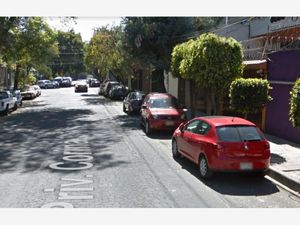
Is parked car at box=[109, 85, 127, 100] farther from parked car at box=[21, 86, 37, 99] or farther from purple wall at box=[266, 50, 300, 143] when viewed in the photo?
purple wall at box=[266, 50, 300, 143]

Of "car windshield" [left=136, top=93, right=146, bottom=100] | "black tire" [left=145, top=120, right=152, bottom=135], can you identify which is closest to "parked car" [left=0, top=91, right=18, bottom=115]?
"car windshield" [left=136, top=93, right=146, bottom=100]

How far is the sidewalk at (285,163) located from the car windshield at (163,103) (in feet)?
15.4

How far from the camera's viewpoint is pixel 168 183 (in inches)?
370

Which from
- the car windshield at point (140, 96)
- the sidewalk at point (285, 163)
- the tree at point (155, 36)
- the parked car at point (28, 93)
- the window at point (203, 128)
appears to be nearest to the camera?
the sidewalk at point (285, 163)

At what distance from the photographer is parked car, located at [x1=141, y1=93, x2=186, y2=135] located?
1675 centimetres

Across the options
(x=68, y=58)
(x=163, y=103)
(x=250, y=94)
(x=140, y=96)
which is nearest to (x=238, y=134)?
(x=250, y=94)

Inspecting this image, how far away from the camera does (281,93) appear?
1551cm

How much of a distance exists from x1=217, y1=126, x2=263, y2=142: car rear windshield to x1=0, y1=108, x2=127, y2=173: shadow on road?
3060 millimetres

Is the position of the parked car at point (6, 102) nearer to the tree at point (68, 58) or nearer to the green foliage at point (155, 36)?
the green foliage at point (155, 36)

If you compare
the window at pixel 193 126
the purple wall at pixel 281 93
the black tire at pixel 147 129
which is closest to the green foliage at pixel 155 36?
the black tire at pixel 147 129

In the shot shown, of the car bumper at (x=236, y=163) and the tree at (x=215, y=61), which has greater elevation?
the tree at (x=215, y=61)

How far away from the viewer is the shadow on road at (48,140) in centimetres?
1155
